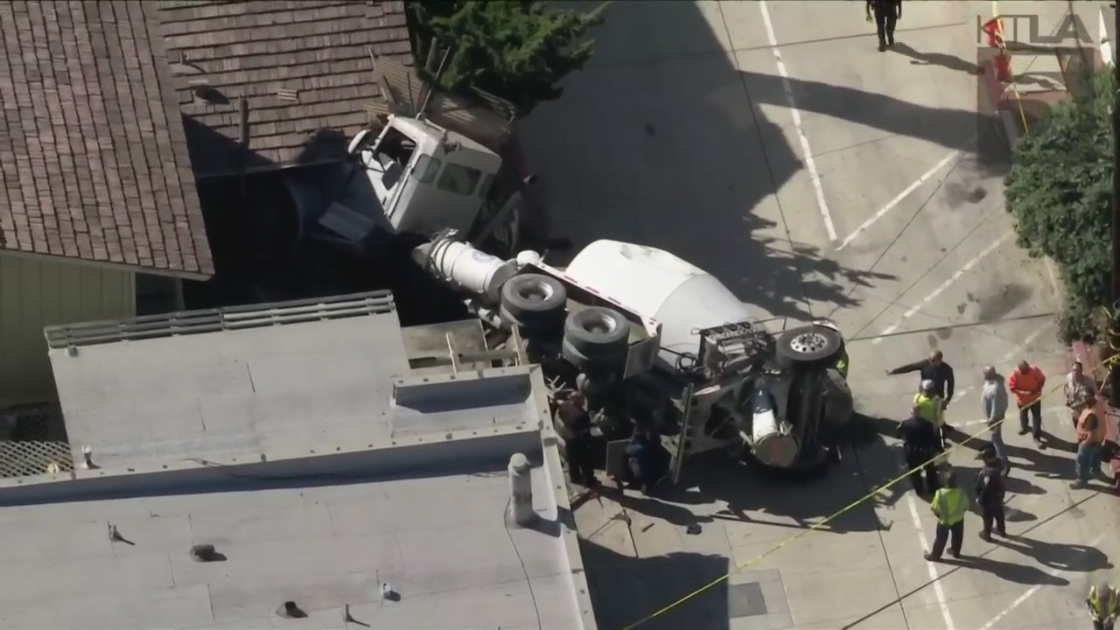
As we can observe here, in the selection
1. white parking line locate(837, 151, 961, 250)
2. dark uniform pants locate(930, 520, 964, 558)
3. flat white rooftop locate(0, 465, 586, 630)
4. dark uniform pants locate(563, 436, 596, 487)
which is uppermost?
flat white rooftop locate(0, 465, 586, 630)

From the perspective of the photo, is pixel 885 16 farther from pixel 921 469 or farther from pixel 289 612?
pixel 289 612

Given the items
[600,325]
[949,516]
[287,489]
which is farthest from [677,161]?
[287,489]

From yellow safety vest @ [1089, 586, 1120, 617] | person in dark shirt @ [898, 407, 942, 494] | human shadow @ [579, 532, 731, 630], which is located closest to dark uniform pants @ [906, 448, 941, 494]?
person in dark shirt @ [898, 407, 942, 494]

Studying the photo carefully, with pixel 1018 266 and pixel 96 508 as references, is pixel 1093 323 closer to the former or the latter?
pixel 1018 266

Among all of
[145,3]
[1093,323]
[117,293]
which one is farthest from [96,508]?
[1093,323]

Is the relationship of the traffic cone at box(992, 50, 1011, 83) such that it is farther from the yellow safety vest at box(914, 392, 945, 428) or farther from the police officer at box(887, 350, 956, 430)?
the yellow safety vest at box(914, 392, 945, 428)

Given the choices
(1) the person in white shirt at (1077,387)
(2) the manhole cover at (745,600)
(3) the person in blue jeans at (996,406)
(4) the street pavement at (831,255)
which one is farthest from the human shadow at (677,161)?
(2) the manhole cover at (745,600)
